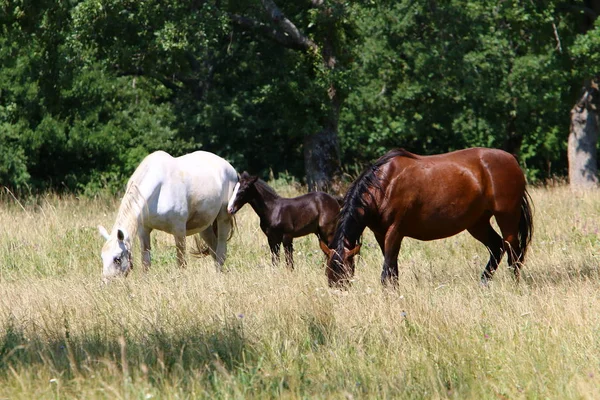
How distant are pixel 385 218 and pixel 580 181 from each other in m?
14.7

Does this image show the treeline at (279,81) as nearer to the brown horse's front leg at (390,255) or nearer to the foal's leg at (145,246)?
the foal's leg at (145,246)

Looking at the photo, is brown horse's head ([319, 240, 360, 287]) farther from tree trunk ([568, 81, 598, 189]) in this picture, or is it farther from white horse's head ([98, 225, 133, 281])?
tree trunk ([568, 81, 598, 189])

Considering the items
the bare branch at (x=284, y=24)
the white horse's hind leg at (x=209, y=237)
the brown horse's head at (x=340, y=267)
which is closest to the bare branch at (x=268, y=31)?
the bare branch at (x=284, y=24)

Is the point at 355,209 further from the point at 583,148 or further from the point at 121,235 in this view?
the point at 583,148

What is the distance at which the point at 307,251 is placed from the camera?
11148mm

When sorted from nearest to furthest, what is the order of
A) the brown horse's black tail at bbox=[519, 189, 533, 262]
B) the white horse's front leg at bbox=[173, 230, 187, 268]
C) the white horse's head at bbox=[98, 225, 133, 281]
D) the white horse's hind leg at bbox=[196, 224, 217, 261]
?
the brown horse's black tail at bbox=[519, 189, 533, 262] < the white horse's head at bbox=[98, 225, 133, 281] < the white horse's front leg at bbox=[173, 230, 187, 268] < the white horse's hind leg at bbox=[196, 224, 217, 261]

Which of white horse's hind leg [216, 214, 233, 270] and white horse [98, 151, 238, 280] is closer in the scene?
white horse [98, 151, 238, 280]

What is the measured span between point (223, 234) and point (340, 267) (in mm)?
3445

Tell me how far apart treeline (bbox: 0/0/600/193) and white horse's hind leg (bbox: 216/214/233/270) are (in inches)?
254

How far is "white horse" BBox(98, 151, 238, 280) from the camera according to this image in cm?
908

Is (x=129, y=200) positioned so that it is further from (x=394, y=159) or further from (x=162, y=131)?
(x=162, y=131)

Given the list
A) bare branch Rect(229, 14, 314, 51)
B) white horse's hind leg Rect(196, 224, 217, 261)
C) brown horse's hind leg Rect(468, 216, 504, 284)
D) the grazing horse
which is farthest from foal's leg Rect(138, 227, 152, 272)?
bare branch Rect(229, 14, 314, 51)

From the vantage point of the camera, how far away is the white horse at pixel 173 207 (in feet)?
29.8

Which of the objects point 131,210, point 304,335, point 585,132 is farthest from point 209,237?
point 585,132
